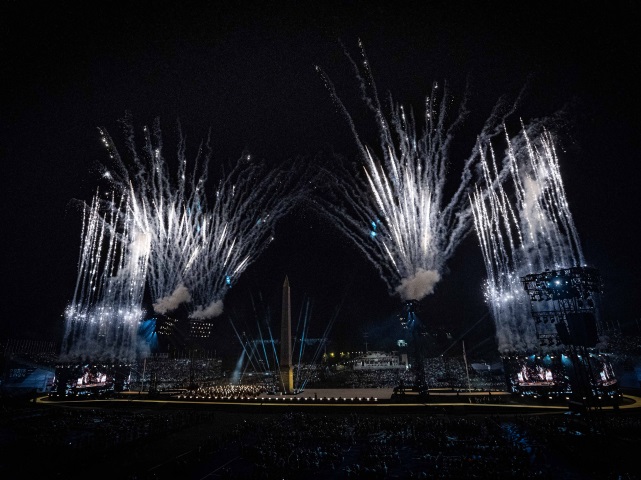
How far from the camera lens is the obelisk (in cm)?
4400

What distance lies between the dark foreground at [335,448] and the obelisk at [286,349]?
18.8 meters

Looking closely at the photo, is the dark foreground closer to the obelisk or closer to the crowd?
the crowd

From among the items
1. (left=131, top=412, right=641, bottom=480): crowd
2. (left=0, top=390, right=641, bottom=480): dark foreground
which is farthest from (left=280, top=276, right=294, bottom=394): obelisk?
(left=131, top=412, right=641, bottom=480): crowd

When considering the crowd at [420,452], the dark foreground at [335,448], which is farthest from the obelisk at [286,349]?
the crowd at [420,452]

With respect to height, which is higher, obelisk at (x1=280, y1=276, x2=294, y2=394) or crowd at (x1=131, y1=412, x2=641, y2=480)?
obelisk at (x1=280, y1=276, x2=294, y2=394)

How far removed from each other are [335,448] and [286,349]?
30.3m

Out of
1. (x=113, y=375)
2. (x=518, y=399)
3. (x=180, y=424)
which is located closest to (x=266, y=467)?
(x=180, y=424)

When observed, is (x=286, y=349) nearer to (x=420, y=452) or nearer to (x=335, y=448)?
(x=335, y=448)

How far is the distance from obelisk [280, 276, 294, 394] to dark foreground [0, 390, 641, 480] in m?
18.8

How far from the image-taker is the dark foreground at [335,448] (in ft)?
45.4

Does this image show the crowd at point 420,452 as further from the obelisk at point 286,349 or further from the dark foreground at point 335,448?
the obelisk at point 286,349

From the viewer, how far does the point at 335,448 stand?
17359mm

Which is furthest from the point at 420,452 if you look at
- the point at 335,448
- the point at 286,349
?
the point at 286,349

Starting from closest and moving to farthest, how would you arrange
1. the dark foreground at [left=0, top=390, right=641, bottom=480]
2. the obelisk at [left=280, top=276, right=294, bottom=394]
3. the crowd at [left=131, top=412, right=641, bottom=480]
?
the crowd at [left=131, top=412, right=641, bottom=480]
the dark foreground at [left=0, top=390, right=641, bottom=480]
the obelisk at [left=280, top=276, right=294, bottom=394]
